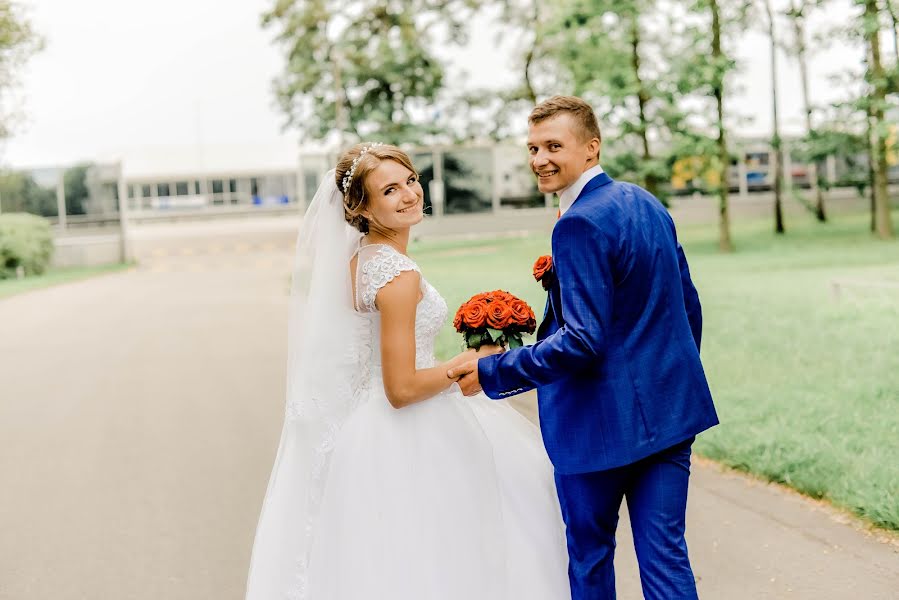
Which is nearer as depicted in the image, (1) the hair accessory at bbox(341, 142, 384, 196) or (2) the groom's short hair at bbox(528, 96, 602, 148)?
(2) the groom's short hair at bbox(528, 96, 602, 148)

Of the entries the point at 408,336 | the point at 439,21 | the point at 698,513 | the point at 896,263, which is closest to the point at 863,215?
the point at 439,21

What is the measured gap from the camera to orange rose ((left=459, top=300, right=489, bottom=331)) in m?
3.42

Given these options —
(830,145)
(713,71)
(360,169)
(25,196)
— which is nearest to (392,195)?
(360,169)

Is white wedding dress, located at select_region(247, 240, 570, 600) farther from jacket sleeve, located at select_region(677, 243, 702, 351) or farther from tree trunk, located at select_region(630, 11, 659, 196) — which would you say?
tree trunk, located at select_region(630, 11, 659, 196)

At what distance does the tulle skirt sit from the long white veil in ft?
0.27

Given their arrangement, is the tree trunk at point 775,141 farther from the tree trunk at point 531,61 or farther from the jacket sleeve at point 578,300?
the jacket sleeve at point 578,300

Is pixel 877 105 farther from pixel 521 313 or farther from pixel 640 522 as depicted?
pixel 640 522

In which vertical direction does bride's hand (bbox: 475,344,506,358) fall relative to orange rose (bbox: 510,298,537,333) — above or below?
below

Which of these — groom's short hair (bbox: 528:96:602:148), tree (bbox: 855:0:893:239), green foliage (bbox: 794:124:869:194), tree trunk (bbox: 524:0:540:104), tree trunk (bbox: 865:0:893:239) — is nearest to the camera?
groom's short hair (bbox: 528:96:602:148)

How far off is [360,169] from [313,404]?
2.81 feet

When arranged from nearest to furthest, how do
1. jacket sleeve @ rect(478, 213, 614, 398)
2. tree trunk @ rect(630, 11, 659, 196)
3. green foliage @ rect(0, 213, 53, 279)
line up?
jacket sleeve @ rect(478, 213, 614, 398) < tree trunk @ rect(630, 11, 659, 196) < green foliage @ rect(0, 213, 53, 279)

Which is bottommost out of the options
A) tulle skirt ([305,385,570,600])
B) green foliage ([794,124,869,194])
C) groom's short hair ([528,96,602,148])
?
tulle skirt ([305,385,570,600])

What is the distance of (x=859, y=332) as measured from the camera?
11.3 metres

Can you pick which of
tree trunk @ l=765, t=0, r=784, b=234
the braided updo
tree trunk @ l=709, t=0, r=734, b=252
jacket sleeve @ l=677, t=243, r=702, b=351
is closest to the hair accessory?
the braided updo
